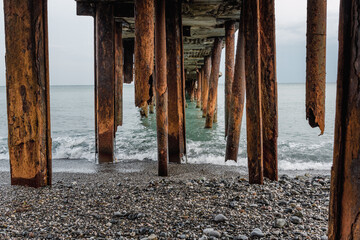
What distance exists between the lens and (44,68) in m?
2.70

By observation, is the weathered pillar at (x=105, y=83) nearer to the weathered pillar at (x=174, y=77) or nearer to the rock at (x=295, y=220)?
the weathered pillar at (x=174, y=77)

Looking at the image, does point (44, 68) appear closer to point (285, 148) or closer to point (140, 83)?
point (140, 83)

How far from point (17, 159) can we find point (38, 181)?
28 cm

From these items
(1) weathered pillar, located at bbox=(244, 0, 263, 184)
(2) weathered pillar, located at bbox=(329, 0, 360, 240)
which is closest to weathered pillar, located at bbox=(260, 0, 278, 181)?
(1) weathered pillar, located at bbox=(244, 0, 263, 184)

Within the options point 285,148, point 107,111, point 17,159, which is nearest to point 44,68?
point 17,159

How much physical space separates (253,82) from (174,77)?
5.34ft

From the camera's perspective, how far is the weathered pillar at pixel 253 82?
9.23 feet

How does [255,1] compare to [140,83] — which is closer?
[140,83]

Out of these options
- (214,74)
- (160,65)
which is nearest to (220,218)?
(160,65)

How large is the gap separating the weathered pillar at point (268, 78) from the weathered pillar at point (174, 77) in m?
1.51

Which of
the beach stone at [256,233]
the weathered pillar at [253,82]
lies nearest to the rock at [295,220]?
the beach stone at [256,233]

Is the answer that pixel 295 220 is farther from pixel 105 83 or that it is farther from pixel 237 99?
pixel 105 83

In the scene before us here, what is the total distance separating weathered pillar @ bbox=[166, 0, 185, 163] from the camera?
4250mm

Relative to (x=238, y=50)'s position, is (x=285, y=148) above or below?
below
